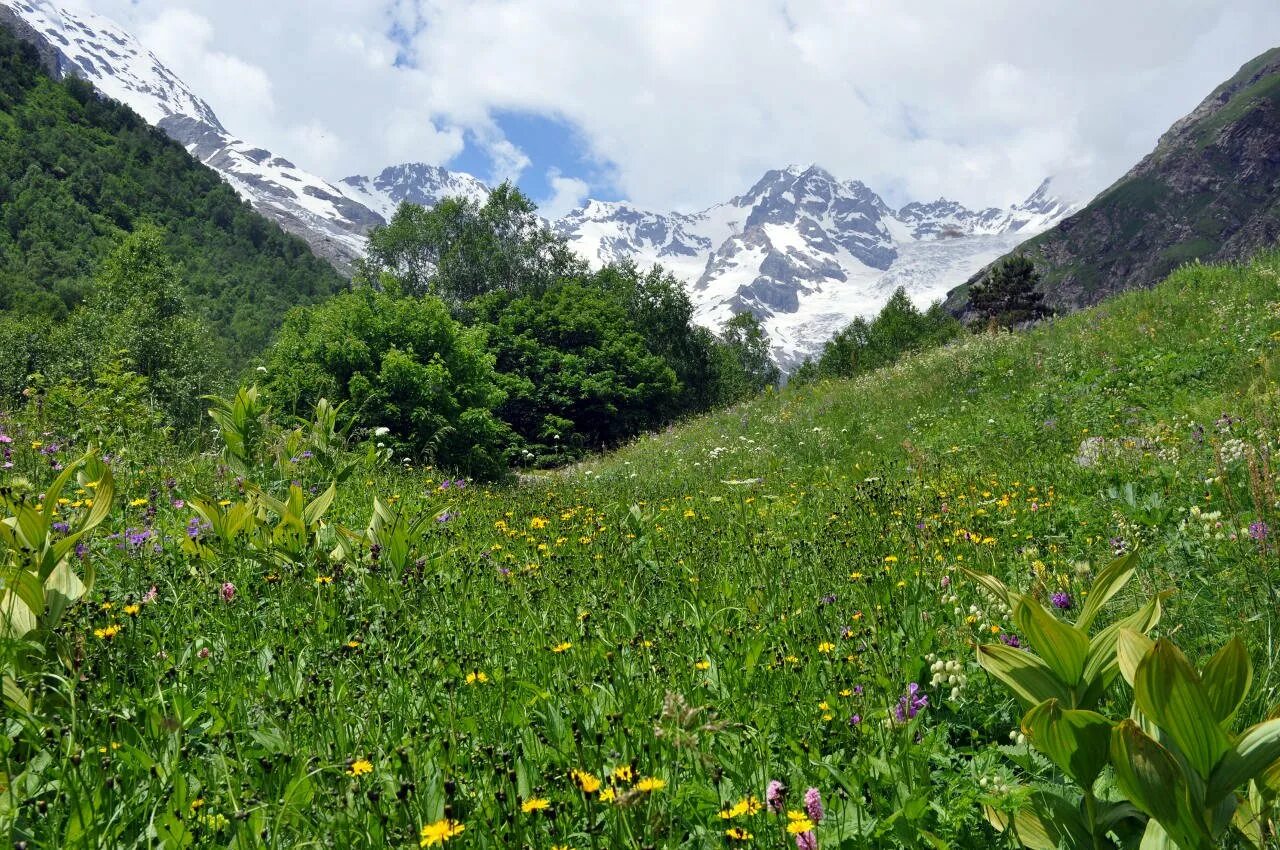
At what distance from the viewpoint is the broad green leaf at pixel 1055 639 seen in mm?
1728

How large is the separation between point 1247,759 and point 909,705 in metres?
1.27

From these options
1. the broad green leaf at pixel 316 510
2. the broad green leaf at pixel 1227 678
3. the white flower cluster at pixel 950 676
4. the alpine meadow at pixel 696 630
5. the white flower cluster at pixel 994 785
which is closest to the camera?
the broad green leaf at pixel 1227 678

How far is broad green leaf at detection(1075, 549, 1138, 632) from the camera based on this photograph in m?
1.81

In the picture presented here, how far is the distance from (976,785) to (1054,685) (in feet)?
2.39

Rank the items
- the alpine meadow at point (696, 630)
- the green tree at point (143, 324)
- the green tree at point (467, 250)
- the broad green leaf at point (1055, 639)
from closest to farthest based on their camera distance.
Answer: the broad green leaf at point (1055, 639)
the alpine meadow at point (696, 630)
the green tree at point (143, 324)
the green tree at point (467, 250)

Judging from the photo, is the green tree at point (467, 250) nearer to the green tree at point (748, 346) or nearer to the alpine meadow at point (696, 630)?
the alpine meadow at point (696, 630)

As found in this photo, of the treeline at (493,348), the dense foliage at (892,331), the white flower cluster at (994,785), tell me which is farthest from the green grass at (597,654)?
the dense foliage at (892,331)

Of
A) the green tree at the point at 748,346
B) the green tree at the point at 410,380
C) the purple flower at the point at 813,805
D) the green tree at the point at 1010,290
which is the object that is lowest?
the green tree at the point at 410,380

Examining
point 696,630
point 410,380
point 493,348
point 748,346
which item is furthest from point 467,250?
point 748,346

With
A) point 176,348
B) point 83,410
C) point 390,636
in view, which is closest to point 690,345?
point 176,348

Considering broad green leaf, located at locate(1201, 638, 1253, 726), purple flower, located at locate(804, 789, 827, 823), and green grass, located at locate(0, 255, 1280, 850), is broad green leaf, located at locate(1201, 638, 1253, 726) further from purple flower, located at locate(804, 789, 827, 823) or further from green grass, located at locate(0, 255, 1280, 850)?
purple flower, located at locate(804, 789, 827, 823)

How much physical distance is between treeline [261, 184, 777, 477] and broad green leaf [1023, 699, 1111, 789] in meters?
12.2

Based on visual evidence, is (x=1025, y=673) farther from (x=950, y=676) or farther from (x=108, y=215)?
(x=108, y=215)

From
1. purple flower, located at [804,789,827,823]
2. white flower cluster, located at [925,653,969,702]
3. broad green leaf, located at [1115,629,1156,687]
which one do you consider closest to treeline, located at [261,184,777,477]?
white flower cluster, located at [925,653,969,702]
